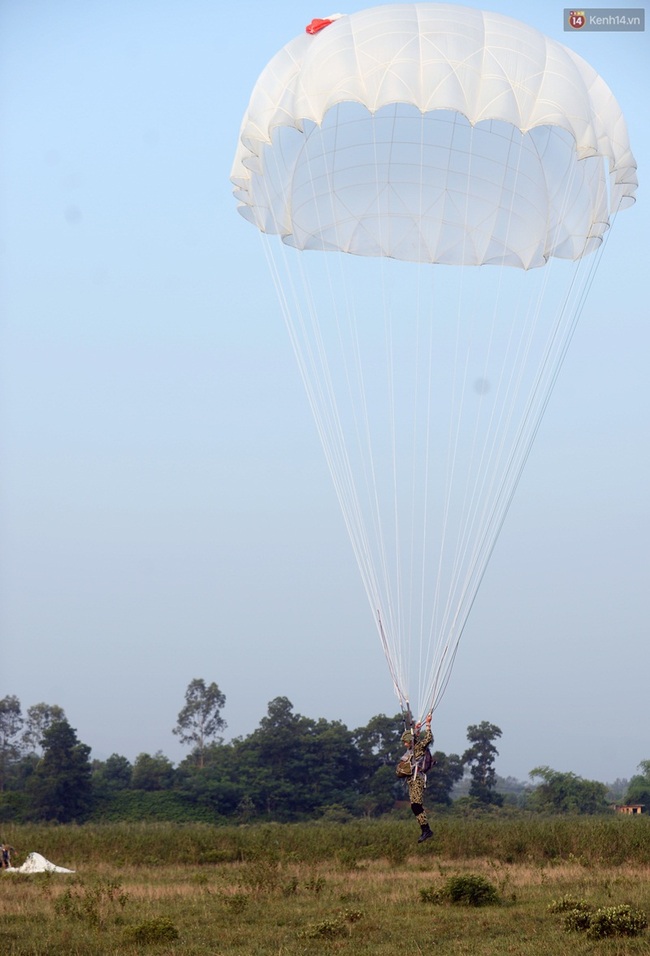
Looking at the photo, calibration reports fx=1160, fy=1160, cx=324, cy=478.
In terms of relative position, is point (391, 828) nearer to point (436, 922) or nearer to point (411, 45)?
point (436, 922)

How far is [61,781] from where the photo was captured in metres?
53.5

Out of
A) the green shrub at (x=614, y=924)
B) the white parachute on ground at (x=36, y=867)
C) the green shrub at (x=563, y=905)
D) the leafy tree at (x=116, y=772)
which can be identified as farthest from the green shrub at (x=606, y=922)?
the leafy tree at (x=116, y=772)

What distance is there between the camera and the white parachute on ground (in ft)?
77.0

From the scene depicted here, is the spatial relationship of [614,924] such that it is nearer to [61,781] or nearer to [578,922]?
[578,922]

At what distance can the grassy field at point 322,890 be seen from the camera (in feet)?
46.1

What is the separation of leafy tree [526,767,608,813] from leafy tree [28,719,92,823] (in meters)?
22.0

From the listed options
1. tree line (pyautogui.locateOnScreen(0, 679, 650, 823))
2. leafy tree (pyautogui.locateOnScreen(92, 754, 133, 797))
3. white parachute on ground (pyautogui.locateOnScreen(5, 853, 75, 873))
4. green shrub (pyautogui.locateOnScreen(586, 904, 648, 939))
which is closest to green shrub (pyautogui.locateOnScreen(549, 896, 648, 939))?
green shrub (pyautogui.locateOnScreen(586, 904, 648, 939))

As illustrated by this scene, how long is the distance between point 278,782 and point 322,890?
135ft

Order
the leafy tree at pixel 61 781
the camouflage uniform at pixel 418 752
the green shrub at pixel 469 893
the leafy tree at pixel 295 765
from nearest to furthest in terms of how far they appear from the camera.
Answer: the camouflage uniform at pixel 418 752 < the green shrub at pixel 469 893 < the leafy tree at pixel 61 781 < the leafy tree at pixel 295 765

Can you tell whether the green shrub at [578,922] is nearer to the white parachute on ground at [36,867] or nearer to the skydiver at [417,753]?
the skydiver at [417,753]

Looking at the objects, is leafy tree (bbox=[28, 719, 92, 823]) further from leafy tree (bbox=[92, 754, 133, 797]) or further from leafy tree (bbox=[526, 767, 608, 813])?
leafy tree (bbox=[526, 767, 608, 813])

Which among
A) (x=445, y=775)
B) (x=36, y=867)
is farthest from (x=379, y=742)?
(x=36, y=867)

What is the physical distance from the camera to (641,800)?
6238cm

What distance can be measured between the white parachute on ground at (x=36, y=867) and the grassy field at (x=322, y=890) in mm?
686
